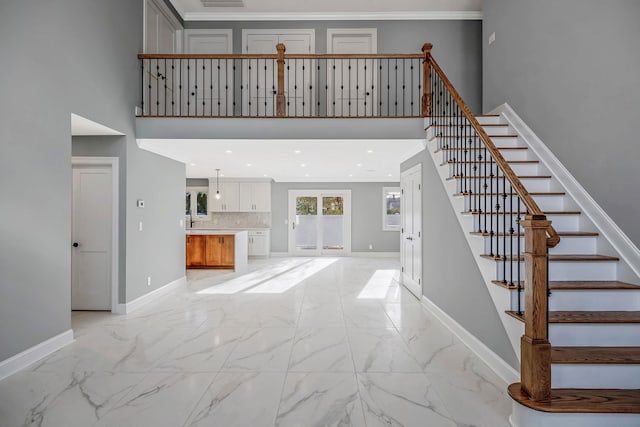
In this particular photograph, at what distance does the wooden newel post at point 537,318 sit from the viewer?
1961 millimetres

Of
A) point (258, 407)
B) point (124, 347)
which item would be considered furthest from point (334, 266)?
point (258, 407)

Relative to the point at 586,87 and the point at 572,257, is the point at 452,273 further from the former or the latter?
the point at 586,87

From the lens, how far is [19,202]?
2.77m

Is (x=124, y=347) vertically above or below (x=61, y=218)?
below

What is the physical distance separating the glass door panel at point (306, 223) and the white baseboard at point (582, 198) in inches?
270

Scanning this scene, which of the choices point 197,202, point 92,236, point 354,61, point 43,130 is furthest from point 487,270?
point 197,202

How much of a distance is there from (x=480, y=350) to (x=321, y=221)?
7.74 meters

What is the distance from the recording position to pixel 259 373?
271 cm

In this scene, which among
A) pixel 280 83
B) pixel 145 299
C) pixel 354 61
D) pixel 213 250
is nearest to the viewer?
pixel 280 83

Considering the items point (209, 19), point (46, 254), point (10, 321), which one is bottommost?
point (10, 321)

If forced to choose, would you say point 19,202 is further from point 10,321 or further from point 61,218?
point 10,321

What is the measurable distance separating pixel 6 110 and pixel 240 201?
745cm

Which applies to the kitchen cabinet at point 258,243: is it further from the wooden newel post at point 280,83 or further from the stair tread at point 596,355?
the stair tread at point 596,355

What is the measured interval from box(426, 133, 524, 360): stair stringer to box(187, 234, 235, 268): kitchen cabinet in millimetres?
5531
